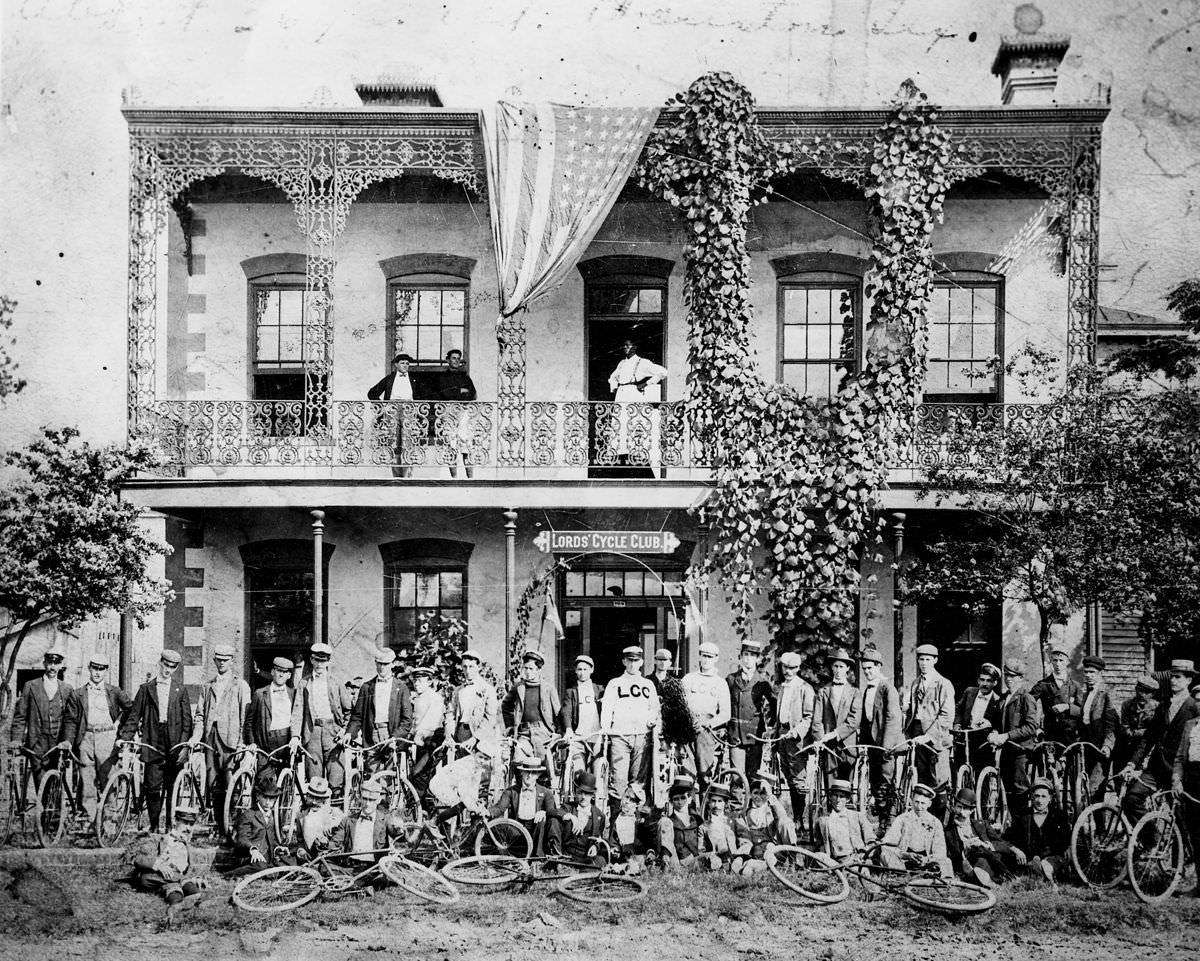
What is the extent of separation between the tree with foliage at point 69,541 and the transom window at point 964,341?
23.6ft

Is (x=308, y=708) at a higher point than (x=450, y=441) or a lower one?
lower

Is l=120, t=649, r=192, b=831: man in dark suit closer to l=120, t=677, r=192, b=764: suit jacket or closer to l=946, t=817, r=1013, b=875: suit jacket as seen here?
l=120, t=677, r=192, b=764: suit jacket

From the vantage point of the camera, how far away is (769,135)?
924 cm

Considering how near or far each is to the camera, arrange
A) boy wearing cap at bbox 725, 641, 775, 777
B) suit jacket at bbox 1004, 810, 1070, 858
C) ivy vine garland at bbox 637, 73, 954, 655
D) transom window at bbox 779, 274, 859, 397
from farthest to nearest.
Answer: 1. transom window at bbox 779, 274, 859, 397
2. ivy vine garland at bbox 637, 73, 954, 655
3. boy wearing cap at bbox 725, 641, 775, 777
4. suit jacket at bbox 1004, 810, 1070, 858

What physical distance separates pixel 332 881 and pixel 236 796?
1278mm

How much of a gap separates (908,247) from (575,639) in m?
4.60

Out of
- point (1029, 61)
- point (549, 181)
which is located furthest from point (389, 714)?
point (1029, 61)

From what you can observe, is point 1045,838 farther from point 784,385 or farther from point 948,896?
point 784,385

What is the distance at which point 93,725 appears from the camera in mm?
7797

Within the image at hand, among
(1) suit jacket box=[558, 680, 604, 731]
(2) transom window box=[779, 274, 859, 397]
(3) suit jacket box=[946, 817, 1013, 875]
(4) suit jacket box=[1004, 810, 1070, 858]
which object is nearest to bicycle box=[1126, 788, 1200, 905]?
(4) suit jacket box=[1004, 810, 1070, 858]

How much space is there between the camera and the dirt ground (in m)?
6.31

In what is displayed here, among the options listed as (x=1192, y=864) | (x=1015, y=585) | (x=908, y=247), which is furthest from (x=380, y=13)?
(x=1192, y=864)

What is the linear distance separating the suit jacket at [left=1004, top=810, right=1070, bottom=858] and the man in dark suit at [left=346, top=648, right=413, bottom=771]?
4275 mm

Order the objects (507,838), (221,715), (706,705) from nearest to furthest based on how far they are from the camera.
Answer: (507,838) < (221,715) < (706,705)
